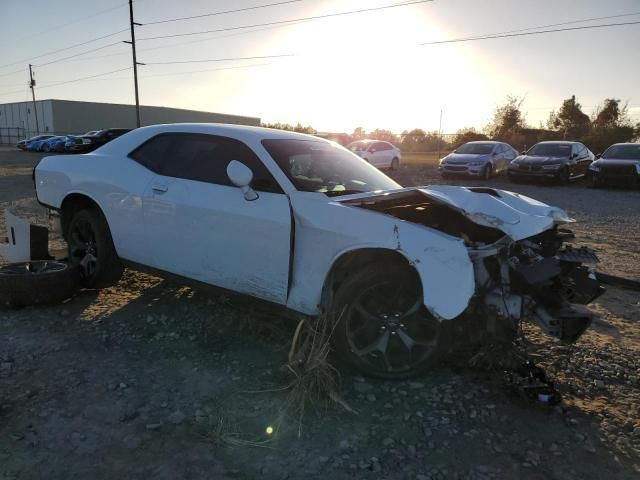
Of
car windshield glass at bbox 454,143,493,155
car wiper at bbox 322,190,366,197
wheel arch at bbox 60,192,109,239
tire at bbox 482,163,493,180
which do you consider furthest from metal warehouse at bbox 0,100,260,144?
car wiper at bbox 322,190,366,197

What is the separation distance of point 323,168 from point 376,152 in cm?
1778

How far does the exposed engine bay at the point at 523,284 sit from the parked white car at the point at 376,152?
1786 cm

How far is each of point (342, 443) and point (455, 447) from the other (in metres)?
0.59

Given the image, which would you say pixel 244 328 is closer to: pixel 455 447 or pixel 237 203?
pixel 237 203

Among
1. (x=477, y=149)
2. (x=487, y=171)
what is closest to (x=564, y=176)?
(x=487, y=171)

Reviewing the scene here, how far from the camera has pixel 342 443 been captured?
259 centimetres

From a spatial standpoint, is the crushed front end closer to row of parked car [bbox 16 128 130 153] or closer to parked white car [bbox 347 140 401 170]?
parked white car [bbox 347 140 401 170]

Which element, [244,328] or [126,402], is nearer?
[126,402]

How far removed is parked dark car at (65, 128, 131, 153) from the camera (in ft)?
88.3

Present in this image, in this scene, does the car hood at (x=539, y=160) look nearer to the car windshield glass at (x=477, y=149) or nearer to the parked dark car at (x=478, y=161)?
the parked dark car at (x=478, y=161)

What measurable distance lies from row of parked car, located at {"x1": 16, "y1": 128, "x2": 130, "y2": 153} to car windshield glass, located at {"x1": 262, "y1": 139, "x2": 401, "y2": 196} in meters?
22.5

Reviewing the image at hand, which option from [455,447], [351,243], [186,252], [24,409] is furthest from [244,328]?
[455,447]

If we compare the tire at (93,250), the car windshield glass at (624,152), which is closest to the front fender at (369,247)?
the tire at (93,250)

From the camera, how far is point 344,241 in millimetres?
3105
